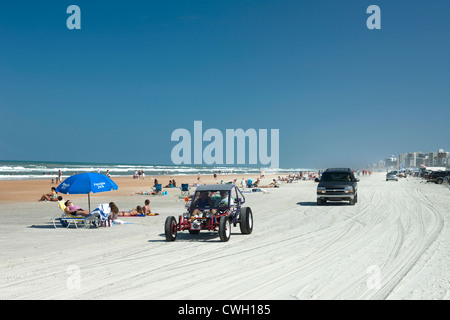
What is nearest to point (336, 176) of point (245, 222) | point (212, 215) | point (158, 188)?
point (245, 222)

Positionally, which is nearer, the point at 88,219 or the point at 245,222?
the point at 245,222

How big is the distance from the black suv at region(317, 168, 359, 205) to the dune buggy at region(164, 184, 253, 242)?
10528mm

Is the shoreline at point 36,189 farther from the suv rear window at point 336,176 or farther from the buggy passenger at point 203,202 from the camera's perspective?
the buggy passenger at point 203,202

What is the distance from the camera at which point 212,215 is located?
11.5 metres

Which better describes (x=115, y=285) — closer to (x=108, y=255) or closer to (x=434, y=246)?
(x=108, y=255)

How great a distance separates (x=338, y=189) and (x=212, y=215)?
12.5 meters

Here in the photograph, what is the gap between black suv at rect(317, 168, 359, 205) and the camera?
21.9 m

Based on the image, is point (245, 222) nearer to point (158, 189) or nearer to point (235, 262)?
point (235, 262)

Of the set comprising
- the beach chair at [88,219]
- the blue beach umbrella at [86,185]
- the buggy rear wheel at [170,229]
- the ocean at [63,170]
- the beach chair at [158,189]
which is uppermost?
the blue beach umbrella at [86,185]

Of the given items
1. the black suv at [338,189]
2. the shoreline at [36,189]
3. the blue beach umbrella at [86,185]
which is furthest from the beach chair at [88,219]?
the shoreline at [36,189]

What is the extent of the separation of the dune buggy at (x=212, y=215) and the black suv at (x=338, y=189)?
34.5 ft

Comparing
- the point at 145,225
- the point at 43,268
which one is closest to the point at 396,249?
the point at 43,268

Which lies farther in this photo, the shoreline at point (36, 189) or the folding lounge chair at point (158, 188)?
the folding lounge chair at point (158, 188)

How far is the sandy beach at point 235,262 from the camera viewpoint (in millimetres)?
6396
